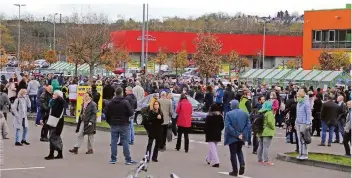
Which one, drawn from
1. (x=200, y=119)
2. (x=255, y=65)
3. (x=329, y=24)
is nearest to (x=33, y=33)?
(x=255, y=65)

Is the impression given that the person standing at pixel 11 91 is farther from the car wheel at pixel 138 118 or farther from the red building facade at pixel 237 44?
the red building facade at pixel 237 44

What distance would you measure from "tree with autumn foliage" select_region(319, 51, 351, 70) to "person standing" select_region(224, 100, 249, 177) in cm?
4650

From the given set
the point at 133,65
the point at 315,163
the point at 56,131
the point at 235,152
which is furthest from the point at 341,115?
the point at 133,65

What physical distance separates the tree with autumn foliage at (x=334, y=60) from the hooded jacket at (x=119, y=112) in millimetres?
46298

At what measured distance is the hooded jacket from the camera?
15.7 m

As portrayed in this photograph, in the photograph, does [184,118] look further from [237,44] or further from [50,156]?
[237,44]

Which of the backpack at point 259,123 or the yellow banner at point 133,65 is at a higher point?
the yellow banner at point 133,65

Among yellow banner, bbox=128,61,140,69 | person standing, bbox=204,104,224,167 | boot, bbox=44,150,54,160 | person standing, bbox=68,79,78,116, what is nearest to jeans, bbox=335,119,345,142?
person standing, bbox=204,104,224,167

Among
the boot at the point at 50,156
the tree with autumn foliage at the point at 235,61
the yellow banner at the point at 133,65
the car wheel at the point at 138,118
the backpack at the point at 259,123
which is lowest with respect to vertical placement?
the boot at the point at 50,156

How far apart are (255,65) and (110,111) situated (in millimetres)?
81416

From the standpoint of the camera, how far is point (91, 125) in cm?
1744

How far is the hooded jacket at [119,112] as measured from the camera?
15727mm

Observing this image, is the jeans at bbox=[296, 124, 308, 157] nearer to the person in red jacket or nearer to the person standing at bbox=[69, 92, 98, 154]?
the person in red jacket

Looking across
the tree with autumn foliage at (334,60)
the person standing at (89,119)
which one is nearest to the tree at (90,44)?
the tree with autumn foliage at (334,60)
